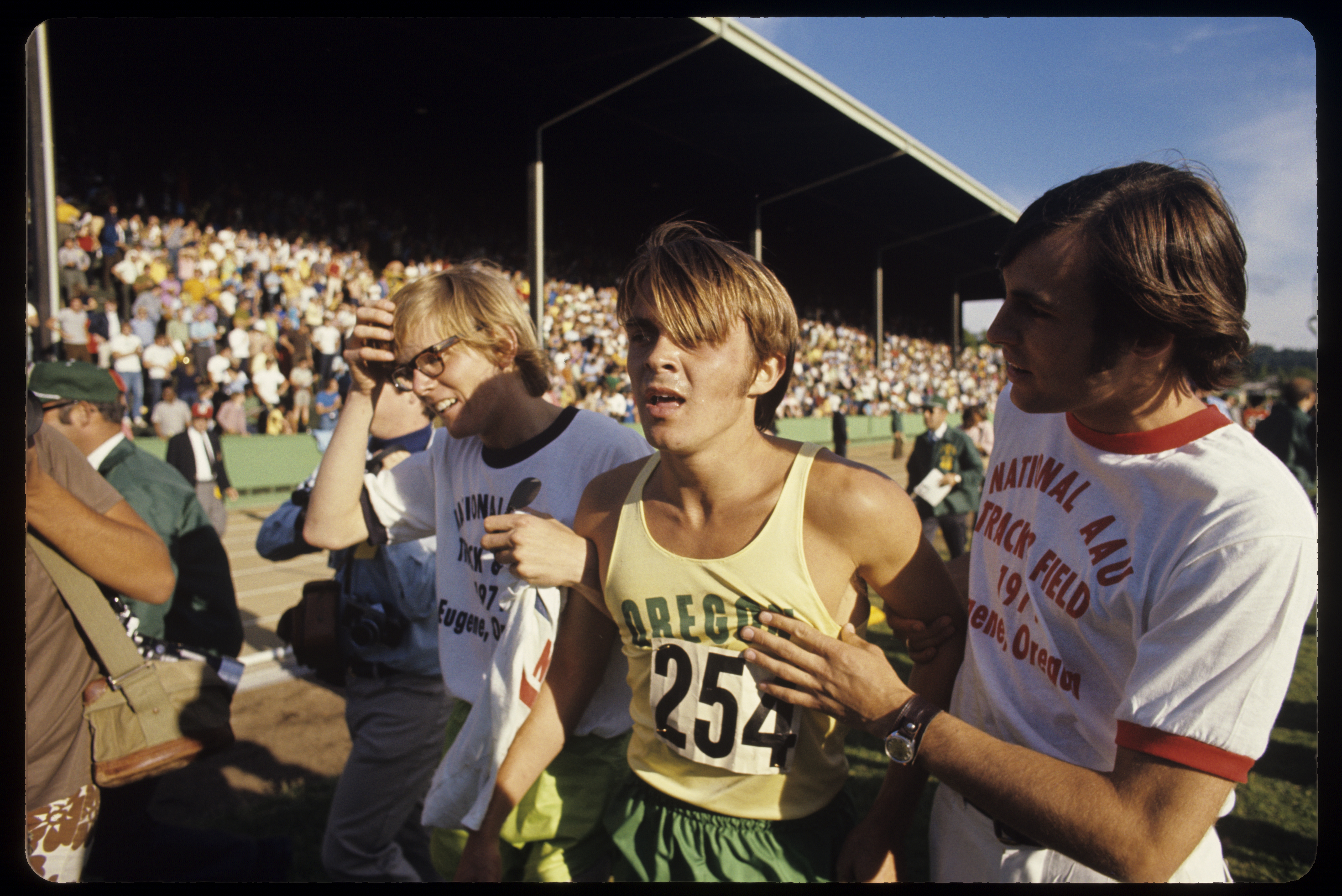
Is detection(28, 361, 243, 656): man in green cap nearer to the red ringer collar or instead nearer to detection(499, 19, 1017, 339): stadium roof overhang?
detection(499, 19, 1017, 339): stadium roof overhang

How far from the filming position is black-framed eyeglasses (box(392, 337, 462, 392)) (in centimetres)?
215

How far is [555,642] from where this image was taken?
6.07 feet

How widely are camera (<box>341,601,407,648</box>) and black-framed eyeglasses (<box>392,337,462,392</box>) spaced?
1.02 m

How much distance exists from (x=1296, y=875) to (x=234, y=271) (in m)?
17.3

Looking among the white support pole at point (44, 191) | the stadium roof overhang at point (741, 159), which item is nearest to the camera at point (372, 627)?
the stadium roof overhang at point (741, 159)

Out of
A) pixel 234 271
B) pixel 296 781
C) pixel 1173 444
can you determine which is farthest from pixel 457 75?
pixel 1173 444

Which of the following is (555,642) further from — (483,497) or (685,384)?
(685,384)

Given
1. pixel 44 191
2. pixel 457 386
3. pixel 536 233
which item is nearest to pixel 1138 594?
pixel 457 386

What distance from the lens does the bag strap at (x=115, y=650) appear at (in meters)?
1.98

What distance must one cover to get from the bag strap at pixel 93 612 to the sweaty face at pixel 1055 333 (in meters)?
2.32


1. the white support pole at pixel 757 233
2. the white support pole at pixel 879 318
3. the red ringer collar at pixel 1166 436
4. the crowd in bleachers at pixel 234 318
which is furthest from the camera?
the white support pole at pixel 879 318

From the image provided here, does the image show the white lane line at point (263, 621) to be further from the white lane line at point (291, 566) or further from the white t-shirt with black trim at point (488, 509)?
the white t-shirt with black trim at point (488, 509)

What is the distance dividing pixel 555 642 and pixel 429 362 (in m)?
0.89

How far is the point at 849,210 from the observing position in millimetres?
21406
